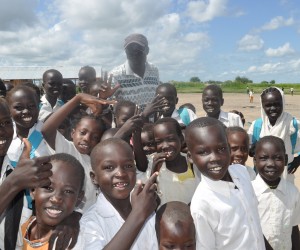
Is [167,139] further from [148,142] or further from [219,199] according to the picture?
[219,199]

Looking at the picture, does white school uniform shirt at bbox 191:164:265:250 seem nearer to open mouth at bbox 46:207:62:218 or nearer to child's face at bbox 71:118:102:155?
open mouth at bbox 46:207:62:218

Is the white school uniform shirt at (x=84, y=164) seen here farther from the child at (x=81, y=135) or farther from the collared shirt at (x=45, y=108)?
the collared shirt at (x=45, y=108)

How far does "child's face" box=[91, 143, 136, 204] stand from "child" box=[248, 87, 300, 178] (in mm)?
2344

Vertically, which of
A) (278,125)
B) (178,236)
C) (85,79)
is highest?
(85,79)

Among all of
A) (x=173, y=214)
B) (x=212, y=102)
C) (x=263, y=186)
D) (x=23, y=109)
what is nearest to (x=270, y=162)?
(x=263, y=186)

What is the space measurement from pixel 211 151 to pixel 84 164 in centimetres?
120

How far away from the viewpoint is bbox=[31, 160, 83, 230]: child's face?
1.91 m

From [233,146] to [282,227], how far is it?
2.63 feet

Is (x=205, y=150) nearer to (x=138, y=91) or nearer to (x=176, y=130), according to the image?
(x=176, y=130)

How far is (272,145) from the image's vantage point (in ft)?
9.41

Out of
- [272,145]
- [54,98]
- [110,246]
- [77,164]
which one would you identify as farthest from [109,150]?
[54,98]

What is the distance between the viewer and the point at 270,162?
2.85 m

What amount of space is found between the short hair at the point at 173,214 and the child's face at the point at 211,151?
0.82 ft

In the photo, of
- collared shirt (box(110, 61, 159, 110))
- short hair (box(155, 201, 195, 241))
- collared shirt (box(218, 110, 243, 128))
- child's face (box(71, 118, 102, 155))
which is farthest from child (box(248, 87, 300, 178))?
short hair (box(155, 201, 195, 241))
